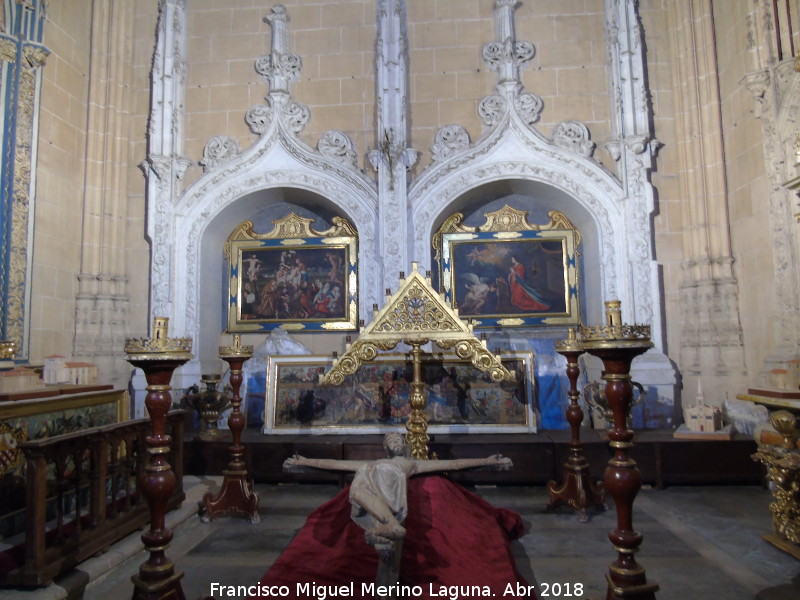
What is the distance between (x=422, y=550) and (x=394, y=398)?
2923 millimetres

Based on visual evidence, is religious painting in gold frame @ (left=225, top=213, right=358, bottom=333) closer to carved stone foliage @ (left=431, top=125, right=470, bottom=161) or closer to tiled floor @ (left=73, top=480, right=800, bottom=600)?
carved stone foliage @ (left=431, top=125, right=470, bottom=161)

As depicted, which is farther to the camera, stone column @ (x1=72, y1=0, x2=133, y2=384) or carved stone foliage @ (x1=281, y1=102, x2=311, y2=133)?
carved stone foliage @ (x1=281, y1=102, x2=311, y2=133)

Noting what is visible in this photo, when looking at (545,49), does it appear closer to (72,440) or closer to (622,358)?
(622,358)

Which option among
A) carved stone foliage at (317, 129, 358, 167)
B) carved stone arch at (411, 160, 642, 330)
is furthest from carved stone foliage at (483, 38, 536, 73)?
carved stone foliage at (317, 129, 358, 167)

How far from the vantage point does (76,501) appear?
3.28 metres

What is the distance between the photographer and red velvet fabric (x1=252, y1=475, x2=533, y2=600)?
2.74 metres

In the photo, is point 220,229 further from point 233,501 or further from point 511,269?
point 233,501

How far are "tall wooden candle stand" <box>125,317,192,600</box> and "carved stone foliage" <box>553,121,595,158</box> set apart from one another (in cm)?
557

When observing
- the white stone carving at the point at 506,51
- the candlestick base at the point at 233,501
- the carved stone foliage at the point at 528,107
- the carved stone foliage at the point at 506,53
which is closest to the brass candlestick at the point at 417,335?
the candlestick base at the point at 233,501

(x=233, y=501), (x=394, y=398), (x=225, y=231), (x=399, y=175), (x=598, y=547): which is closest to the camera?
(x=598, y=547)

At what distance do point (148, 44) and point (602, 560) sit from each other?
8.13 metres

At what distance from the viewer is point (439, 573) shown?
9.13 ft

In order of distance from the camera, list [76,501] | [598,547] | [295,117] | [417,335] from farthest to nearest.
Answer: [295,117], [417,335], [598,547], [76,501]

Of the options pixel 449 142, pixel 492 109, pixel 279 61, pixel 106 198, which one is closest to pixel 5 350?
pixel 106 198
